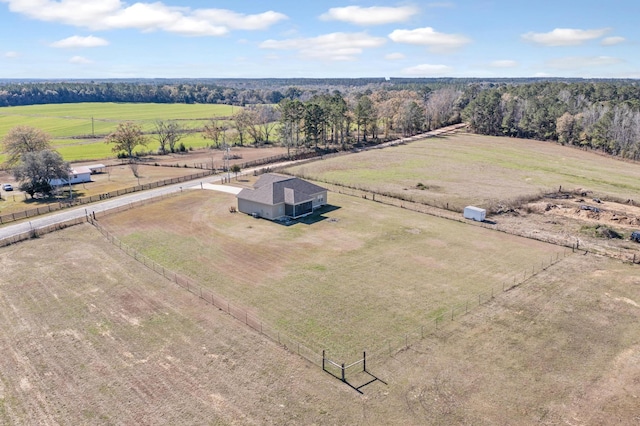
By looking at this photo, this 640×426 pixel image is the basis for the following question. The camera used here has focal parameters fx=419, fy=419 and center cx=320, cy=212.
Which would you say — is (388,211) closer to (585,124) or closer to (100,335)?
(100,335)

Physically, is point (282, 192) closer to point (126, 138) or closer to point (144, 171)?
point (144, 171)

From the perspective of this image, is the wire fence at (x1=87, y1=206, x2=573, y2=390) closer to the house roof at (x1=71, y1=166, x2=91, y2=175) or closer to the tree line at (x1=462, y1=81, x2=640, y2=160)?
the house roof at (x1=71, y1=166, x2=91, y2=175)

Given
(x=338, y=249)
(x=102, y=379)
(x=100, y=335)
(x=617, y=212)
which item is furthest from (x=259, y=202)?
(x=617, y=212)

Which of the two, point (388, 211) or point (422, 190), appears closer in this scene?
point (388, 211)

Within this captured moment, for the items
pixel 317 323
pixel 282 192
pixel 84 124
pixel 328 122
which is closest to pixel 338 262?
pixel 317 323

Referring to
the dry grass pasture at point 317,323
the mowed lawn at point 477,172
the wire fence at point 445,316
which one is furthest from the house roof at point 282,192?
the wire fence at point 445,316

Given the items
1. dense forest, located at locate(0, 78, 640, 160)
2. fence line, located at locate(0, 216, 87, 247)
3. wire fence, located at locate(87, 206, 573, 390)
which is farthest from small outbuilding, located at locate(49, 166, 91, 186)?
dense forest, located at locate(0, 78, 640, 160)

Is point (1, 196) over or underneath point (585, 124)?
underneath
